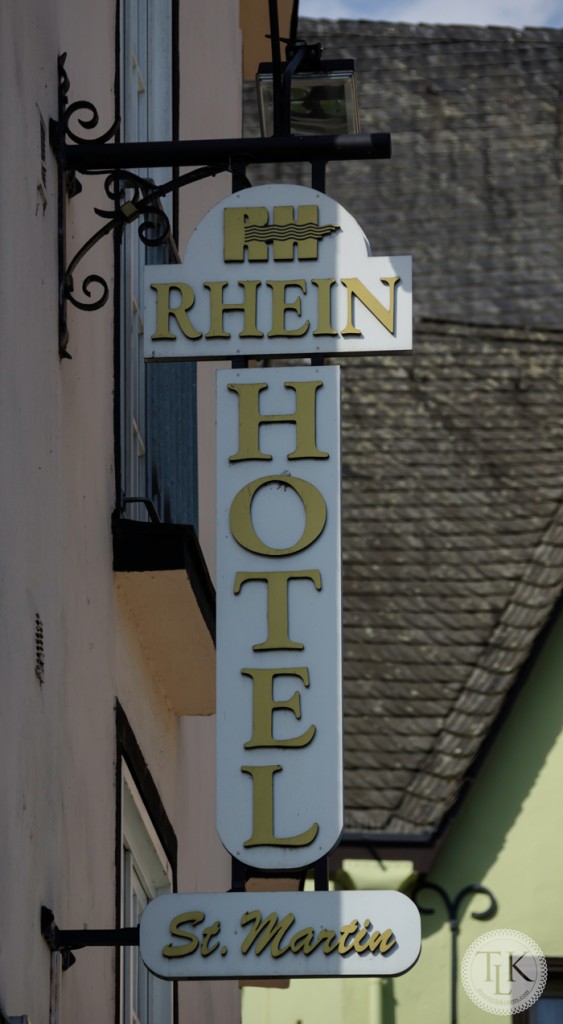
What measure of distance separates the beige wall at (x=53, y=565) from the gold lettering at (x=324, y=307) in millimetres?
620

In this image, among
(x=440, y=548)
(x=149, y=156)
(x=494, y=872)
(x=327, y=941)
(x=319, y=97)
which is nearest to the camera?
(x=327, y=941)

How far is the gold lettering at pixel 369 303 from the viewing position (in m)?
4.93

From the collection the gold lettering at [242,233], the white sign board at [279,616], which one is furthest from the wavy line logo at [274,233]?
the white sign board at [279,616]

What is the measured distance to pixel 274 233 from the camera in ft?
16.6

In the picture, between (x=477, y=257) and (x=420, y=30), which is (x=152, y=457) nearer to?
(x=477, y=257)

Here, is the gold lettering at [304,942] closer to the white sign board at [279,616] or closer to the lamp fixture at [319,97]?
the white sign board at [279,616]

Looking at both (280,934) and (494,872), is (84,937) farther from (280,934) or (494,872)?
(494,872)

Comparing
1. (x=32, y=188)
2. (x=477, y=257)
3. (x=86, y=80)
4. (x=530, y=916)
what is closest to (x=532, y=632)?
(x=530, y=916)

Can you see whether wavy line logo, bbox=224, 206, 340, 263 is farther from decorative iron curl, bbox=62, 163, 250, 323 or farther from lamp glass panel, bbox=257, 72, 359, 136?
lamp glass panel, bbox=257, 72, 359, 136

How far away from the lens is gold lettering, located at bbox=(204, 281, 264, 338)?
4.95 meters

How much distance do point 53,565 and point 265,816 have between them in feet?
2.49

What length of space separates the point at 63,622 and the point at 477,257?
12.3 metres

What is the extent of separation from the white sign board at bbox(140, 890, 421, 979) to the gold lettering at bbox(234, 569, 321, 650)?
0.58m

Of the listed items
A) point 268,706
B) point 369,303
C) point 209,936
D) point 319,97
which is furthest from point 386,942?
point 319,97
